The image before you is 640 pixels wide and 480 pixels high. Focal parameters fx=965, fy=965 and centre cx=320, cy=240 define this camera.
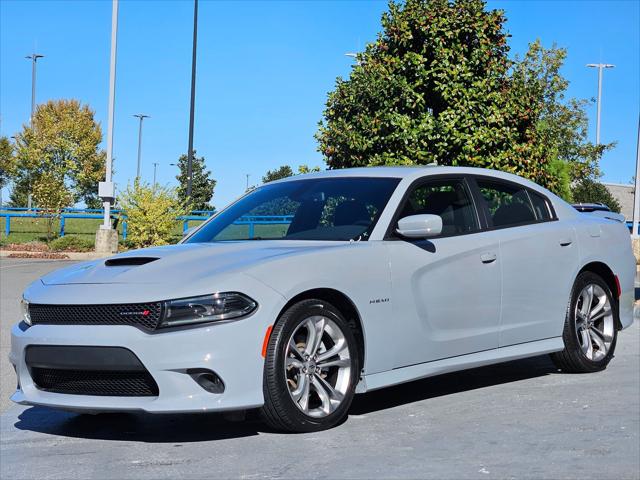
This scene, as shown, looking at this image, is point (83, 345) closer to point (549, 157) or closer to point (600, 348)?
point (600, 348)

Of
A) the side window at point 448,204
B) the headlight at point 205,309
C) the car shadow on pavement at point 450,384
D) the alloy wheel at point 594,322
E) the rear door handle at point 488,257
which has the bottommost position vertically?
the car shadow on pavement at point 450,384

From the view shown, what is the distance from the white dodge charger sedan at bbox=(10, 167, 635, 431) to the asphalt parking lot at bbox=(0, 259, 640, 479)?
0.25 metres

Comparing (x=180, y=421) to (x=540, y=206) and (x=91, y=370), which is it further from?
(x=540, y=206)

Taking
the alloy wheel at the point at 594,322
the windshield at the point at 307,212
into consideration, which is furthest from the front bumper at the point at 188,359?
the alloy wheel at the point at 594,322

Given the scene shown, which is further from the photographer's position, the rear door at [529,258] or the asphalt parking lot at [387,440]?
the rear door at [529,258]

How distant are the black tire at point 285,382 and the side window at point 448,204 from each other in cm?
133

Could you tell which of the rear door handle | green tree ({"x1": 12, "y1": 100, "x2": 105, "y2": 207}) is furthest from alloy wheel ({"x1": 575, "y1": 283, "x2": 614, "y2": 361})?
green tree ({"x1": 12, "y1": 100, "x2": 105, "y2": 207})

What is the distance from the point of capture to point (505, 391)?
269 inches

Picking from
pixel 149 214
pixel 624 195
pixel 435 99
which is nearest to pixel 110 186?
pixel 149 214

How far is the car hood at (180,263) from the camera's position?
5250 millimetres

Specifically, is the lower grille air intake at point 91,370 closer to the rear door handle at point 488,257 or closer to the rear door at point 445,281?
the rear door at point 445,281

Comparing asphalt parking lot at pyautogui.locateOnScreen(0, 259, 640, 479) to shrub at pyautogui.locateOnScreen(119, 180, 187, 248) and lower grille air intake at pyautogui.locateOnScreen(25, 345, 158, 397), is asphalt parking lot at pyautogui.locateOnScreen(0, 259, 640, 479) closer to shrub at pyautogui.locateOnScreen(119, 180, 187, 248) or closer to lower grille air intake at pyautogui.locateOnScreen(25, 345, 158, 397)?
lower grille air intake at pyautogui.locateOnScreen(25, 345, 158, 397)

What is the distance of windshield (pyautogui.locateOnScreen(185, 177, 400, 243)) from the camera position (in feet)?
20.3

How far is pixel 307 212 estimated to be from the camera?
256 inches
